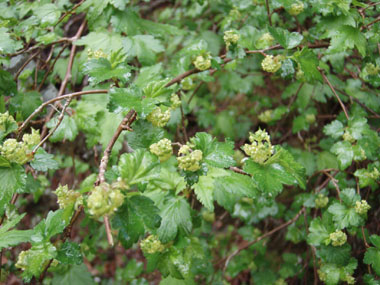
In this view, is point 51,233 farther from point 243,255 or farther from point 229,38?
point 243,255

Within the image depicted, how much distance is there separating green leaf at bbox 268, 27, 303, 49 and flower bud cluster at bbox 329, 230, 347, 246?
41.1 inches

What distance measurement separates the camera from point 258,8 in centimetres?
227

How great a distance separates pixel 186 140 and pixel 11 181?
938 millimetres

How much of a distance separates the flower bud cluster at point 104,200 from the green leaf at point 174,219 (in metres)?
0.55

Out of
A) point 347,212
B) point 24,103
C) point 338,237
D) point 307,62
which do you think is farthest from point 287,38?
point 24,103

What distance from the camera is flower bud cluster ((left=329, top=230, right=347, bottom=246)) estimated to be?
1.67m

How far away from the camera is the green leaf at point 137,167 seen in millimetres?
1003

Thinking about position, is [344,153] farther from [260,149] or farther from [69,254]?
[69,254]

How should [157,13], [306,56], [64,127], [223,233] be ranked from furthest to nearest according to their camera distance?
[157,13], [223,233], [64,127], [306,56]

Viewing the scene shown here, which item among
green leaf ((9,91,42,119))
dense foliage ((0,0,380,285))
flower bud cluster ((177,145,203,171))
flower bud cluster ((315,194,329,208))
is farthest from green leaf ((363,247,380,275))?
green leaf ((9,91,42,119))

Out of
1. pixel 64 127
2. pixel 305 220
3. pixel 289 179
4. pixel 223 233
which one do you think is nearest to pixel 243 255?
pixel 223 233

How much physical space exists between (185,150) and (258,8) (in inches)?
61.4

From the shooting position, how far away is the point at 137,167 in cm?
104

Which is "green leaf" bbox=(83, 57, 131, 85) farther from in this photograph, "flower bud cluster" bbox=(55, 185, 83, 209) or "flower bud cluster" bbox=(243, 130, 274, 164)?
"flower bud cluster" bbox=(243, 130, 274, 164)
